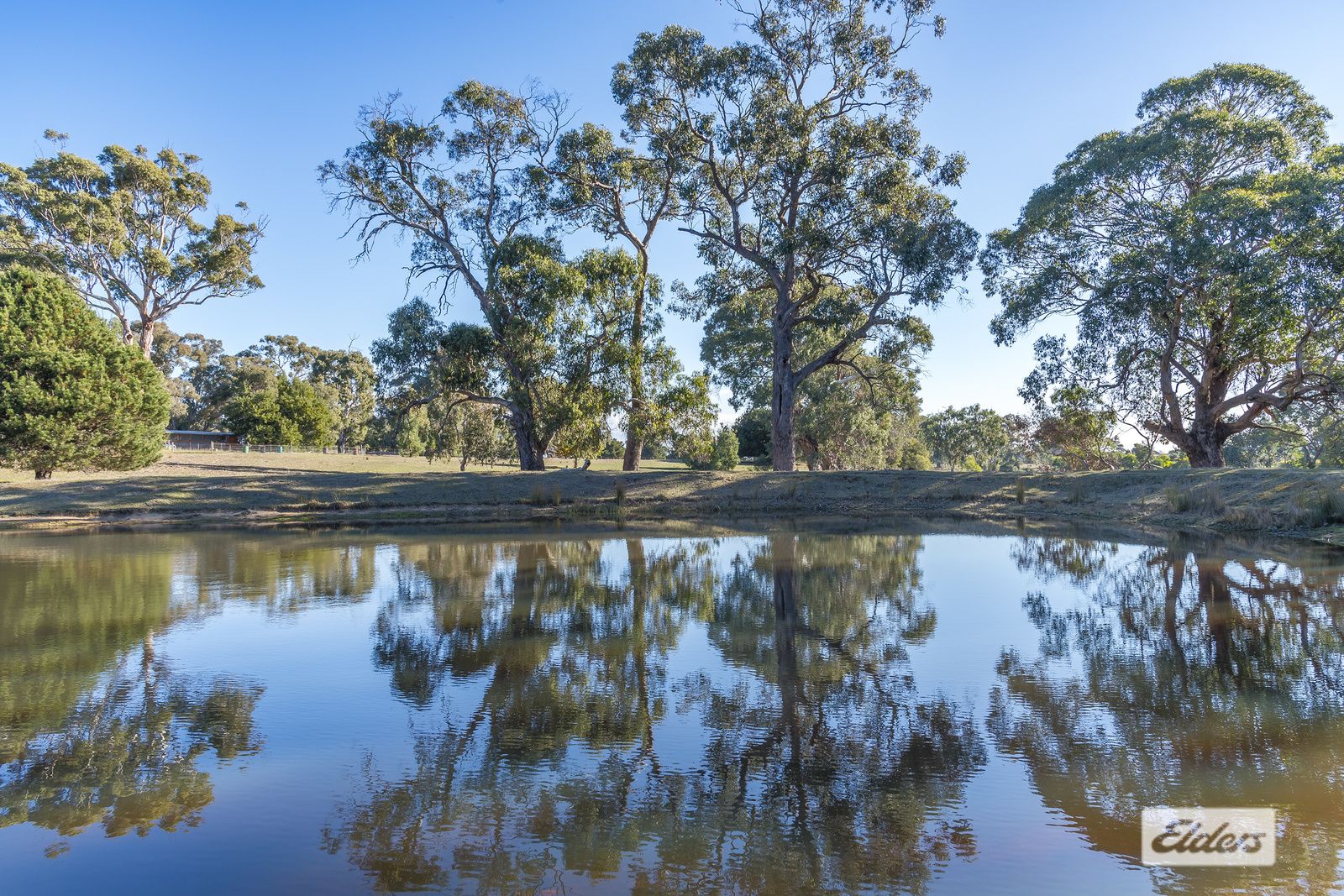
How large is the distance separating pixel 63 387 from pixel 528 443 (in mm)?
17592

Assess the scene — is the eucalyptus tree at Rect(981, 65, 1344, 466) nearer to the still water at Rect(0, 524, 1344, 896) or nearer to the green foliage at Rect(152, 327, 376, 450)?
the still water at Rect(0, 524, 1344, 896)

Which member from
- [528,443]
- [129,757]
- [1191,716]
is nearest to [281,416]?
[528,443]

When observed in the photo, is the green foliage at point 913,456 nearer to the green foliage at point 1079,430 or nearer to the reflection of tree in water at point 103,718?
the green foliage at point 1079,430

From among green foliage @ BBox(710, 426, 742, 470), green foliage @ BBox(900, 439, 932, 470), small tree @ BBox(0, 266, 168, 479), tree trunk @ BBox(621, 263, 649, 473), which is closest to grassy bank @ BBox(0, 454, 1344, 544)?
small tree @ BBox(0, 266, 168, 479)

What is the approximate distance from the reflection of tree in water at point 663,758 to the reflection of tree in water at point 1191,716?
0.76 m

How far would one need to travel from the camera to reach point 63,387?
3042 cm

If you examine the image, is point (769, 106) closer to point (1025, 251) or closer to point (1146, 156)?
point (1025, 251)

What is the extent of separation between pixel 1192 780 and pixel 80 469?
3995cm

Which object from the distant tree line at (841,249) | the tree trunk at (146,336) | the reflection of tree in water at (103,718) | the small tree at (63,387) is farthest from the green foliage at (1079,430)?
the tree trunk at (146,336)

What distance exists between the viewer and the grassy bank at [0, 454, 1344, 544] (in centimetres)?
2428

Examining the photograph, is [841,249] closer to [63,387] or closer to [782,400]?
[782,400]

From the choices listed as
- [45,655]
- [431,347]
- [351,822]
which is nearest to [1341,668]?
[351,822]

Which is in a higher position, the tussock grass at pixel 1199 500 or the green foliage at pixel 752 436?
the green foliage at pixel 752 436

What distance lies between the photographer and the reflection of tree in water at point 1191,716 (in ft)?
14.8
